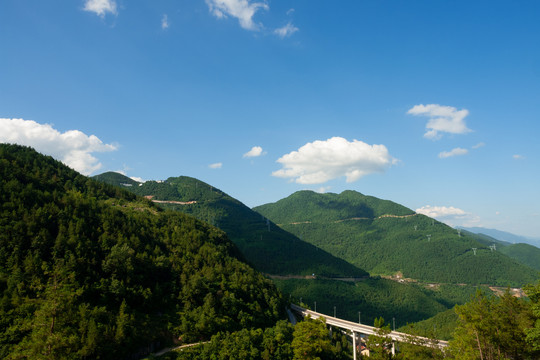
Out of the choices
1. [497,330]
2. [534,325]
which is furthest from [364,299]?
[534,325]

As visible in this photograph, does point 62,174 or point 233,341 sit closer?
point 233,341

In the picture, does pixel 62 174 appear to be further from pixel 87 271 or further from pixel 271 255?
pixel 271 255

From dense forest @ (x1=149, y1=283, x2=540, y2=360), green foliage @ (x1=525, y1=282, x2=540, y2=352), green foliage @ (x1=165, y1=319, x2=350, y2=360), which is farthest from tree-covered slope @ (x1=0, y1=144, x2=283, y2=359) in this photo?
green foliage @ (x1=525, y1=282, x2=540, y2=352)

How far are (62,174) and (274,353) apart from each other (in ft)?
339

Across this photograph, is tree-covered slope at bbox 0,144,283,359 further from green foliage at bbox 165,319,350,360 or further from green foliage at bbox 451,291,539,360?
green foliage at bbox 451,291,539,360

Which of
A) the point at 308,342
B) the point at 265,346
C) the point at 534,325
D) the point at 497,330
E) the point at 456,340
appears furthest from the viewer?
the point at 265,346

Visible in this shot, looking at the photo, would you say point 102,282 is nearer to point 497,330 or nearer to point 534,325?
point 497,330

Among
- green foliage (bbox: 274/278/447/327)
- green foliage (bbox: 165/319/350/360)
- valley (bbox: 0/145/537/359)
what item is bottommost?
green foliage (bbox: 274/278/447/327)

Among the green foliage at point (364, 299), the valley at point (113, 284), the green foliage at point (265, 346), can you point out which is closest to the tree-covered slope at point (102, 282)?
the valley at point (113, 284)

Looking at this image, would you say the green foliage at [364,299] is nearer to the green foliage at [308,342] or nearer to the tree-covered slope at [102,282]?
the tree-covered slope at [102,282]

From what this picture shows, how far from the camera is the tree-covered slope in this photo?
4725 centimetres

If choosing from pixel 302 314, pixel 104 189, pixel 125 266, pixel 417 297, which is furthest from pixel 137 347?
pixel 417 297

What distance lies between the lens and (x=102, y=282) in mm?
62156

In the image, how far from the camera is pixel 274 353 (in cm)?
6000
